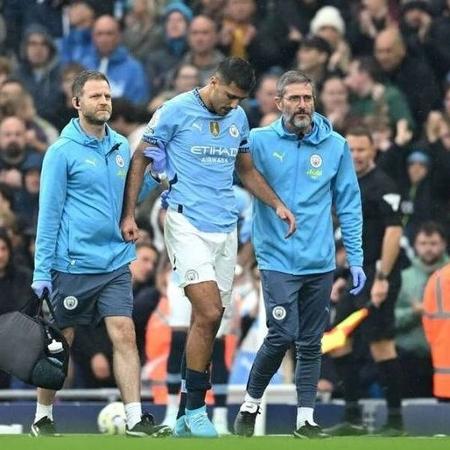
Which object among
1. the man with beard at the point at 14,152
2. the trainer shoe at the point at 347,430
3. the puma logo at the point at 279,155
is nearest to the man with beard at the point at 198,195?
the puma logo at the point at 279,155

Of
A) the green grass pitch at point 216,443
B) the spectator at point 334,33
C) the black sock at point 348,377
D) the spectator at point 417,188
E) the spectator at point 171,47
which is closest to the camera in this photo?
the green grass pitch at point 216,443

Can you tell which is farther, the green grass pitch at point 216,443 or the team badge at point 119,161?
the team badge at point 119,161

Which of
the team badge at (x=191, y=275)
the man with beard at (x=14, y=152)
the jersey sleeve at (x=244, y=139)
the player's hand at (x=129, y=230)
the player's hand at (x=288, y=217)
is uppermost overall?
the man with beard at (x=14, y=152)

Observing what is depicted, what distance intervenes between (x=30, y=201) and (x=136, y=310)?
6.94 ft

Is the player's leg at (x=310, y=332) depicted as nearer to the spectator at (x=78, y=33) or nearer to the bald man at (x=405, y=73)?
the bald man at (x=405, y=73)

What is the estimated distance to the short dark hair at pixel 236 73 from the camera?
12734 mm

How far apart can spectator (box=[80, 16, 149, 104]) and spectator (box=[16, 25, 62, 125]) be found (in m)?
0.48

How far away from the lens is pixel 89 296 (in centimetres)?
1304

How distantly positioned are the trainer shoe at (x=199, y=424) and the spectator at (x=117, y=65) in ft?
27.5

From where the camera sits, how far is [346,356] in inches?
669

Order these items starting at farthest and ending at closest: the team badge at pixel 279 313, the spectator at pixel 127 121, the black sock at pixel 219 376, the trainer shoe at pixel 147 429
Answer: the spectator at pixel 127 121 < the black sock at pixel 219 376 < the team badge at pixel 279 313 < the trainer shoe at pixel 147 429

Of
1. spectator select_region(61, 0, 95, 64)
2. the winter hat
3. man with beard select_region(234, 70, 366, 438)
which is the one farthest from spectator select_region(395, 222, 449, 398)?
spectator select_region(61, 0, 95, 64)

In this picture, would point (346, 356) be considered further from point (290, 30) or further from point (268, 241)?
point (290, 30)

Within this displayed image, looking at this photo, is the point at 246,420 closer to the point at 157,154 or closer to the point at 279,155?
the point at 279,155
